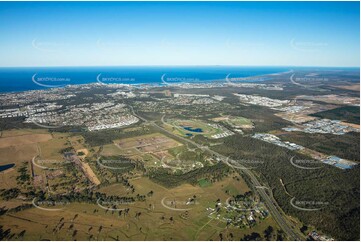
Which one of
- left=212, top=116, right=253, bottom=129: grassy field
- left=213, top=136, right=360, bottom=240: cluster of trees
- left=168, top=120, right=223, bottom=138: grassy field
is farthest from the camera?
left=212, top=116, right=253, bottom=129: grassy field

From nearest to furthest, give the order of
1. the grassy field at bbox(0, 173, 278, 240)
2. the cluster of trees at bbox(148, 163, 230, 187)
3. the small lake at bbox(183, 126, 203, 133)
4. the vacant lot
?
1. the grassy field at bbox(0, 173, 278, 240)
2. the cluster of trees at bbox(148, 163, 230, 187)
3. the vacant lot
4. the small lake at bbox(183, 126, 203, 133)

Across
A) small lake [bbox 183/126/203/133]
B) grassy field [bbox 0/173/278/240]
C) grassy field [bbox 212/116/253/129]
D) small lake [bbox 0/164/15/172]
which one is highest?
small lake [bbox 0/164/15/172]

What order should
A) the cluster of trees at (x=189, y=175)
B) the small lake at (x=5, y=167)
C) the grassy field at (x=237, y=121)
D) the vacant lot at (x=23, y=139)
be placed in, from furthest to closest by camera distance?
the grassy field at (x=237, y=121) < the vacant lot at (x=23, y=139) < the small lake at (x=5, y=167) < the cluster of trees at (x=189, y=175)

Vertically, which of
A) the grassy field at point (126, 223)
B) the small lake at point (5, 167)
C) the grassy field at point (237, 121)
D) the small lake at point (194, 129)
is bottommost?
the grassy field at point (237, 121)

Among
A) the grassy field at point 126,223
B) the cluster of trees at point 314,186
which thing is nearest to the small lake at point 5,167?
the grassy field at point 126,223

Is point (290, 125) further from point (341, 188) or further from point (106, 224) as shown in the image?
point (106, 224)

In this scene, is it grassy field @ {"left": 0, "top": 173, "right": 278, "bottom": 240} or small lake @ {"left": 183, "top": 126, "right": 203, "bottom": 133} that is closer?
grassy field @ {"left": 0, "top": 173, "right": 278, "bottom": 240}

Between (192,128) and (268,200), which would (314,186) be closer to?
(268,200)

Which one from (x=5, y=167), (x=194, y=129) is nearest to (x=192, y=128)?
(x=194, y=129)

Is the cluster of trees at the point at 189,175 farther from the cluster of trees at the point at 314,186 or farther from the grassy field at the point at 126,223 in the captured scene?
the cluster of trees at the point at 314,186

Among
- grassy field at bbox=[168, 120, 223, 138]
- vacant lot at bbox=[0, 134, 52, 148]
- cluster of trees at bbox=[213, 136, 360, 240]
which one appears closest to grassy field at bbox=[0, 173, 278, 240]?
cluster of trees at bbox=[213, 136, 360, 240]

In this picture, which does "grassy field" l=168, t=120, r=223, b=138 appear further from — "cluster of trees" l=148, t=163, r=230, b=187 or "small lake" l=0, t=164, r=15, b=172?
"small lake" l=0, t=164, r=15, b=172
